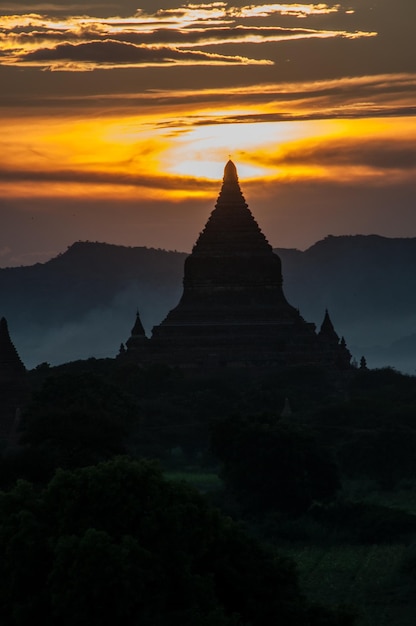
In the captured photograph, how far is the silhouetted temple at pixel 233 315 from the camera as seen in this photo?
120 m

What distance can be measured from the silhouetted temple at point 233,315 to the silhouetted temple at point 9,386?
14799mm

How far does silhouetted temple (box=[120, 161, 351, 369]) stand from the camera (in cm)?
11969

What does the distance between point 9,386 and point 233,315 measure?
22584mm

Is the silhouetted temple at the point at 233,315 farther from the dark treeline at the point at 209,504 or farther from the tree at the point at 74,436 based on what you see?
the tree at the point at 74,436

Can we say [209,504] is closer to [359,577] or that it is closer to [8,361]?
[359,577]

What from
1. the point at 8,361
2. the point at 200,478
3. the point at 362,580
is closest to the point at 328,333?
the point at 8,361

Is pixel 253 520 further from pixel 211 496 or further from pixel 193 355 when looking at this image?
pixel 193 355

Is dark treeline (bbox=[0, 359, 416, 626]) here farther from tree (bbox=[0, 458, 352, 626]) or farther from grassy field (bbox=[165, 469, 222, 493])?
grassy field (bbox=[165, 469, 222, 493])

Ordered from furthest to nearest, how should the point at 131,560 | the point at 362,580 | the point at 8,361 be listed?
the point at 8,361, the point at 362,580, the point at 131,560

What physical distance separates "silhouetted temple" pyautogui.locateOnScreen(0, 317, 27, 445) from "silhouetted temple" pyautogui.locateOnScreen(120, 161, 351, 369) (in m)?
14.8

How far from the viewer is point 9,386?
102062 millimetres

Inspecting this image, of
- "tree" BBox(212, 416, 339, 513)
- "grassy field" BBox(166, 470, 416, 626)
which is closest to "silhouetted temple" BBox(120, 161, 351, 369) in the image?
"tree" BBox(212, 416, 339, 513)

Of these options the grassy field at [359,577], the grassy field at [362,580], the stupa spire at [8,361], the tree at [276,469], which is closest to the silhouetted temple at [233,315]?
the stupa spire at [8,361]

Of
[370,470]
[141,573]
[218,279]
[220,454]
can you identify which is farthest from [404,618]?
[218,279]
